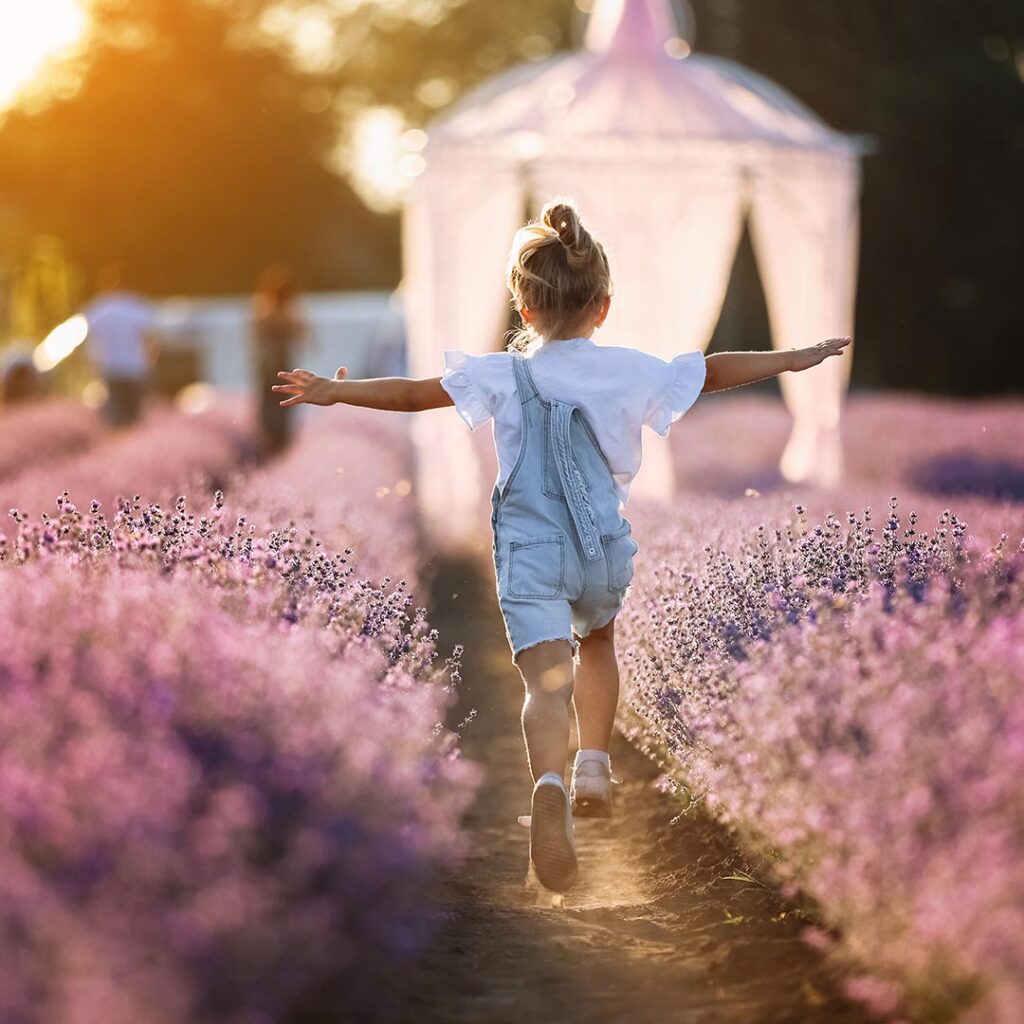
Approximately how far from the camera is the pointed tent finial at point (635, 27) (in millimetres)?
11453

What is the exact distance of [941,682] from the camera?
2852mm

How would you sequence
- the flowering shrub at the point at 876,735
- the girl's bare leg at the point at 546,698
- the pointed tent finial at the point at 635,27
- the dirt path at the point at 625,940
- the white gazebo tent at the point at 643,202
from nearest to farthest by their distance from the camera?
the flowering shrub at the point at 876,735, the dirt path at the point at 625,940, the girl's bare leg at the point at 546,698, the white gazebo tent at the point at 643,202, the pointed tent finial at the point at 635,27

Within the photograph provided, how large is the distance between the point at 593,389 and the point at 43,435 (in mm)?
8396

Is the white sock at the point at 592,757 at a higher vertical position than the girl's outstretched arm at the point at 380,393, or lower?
lower

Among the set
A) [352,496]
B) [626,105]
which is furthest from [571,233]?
[626,105]

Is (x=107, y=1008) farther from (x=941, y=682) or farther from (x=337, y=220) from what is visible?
(x=337, y=220)

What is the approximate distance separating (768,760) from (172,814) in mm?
1317

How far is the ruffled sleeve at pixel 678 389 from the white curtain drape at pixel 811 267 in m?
7.56

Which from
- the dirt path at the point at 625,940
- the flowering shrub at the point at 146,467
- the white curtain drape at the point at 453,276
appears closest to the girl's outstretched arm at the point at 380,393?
the dirt path at the point at 625,940

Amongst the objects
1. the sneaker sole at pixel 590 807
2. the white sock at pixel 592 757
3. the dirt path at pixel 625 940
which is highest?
the white sock at pixel 592 757

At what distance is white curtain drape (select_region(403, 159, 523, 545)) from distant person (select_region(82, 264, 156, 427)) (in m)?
4.13

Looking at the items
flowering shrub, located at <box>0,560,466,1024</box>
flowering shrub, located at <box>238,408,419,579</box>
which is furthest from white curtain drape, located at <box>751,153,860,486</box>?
flowering shrub, located at <box>0,560,466,1024</box>

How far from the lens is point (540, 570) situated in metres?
→ 3.84

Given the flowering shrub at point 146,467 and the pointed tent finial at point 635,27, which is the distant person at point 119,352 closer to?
the flowering shrub at point 146,467
